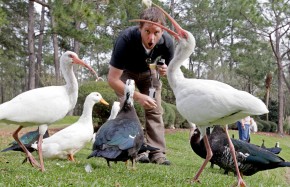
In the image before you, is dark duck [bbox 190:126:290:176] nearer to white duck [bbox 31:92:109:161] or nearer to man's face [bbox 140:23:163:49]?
man's face [bbox 140:23:163:49]

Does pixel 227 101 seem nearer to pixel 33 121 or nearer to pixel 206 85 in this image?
pixel 206 85

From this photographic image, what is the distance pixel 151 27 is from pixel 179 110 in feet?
5.74

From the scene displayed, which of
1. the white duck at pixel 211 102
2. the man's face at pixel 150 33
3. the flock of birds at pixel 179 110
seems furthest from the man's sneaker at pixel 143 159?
the white duck at pixel 211 102

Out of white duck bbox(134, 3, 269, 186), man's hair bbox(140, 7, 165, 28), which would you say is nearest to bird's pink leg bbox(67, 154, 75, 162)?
man's hair bbox(140, 7, 165, 28)

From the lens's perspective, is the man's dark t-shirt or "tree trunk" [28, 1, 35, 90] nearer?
the man's dark t-shirt

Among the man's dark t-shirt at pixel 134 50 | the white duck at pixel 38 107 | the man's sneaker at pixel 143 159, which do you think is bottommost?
the man's sneaker at pixel 143 159

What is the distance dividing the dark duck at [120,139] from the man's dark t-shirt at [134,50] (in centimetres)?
105

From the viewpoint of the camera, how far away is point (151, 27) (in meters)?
6.00

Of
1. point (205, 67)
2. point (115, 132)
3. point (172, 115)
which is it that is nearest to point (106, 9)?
point (172, 115)

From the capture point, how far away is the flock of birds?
4273 mm

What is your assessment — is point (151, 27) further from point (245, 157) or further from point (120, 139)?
point (245, 157)

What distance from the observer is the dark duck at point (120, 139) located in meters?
5.33

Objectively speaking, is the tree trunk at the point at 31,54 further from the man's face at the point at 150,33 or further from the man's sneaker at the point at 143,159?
the man's face at the point at 150,33

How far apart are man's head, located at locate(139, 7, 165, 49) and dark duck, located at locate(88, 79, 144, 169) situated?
3.60ft
